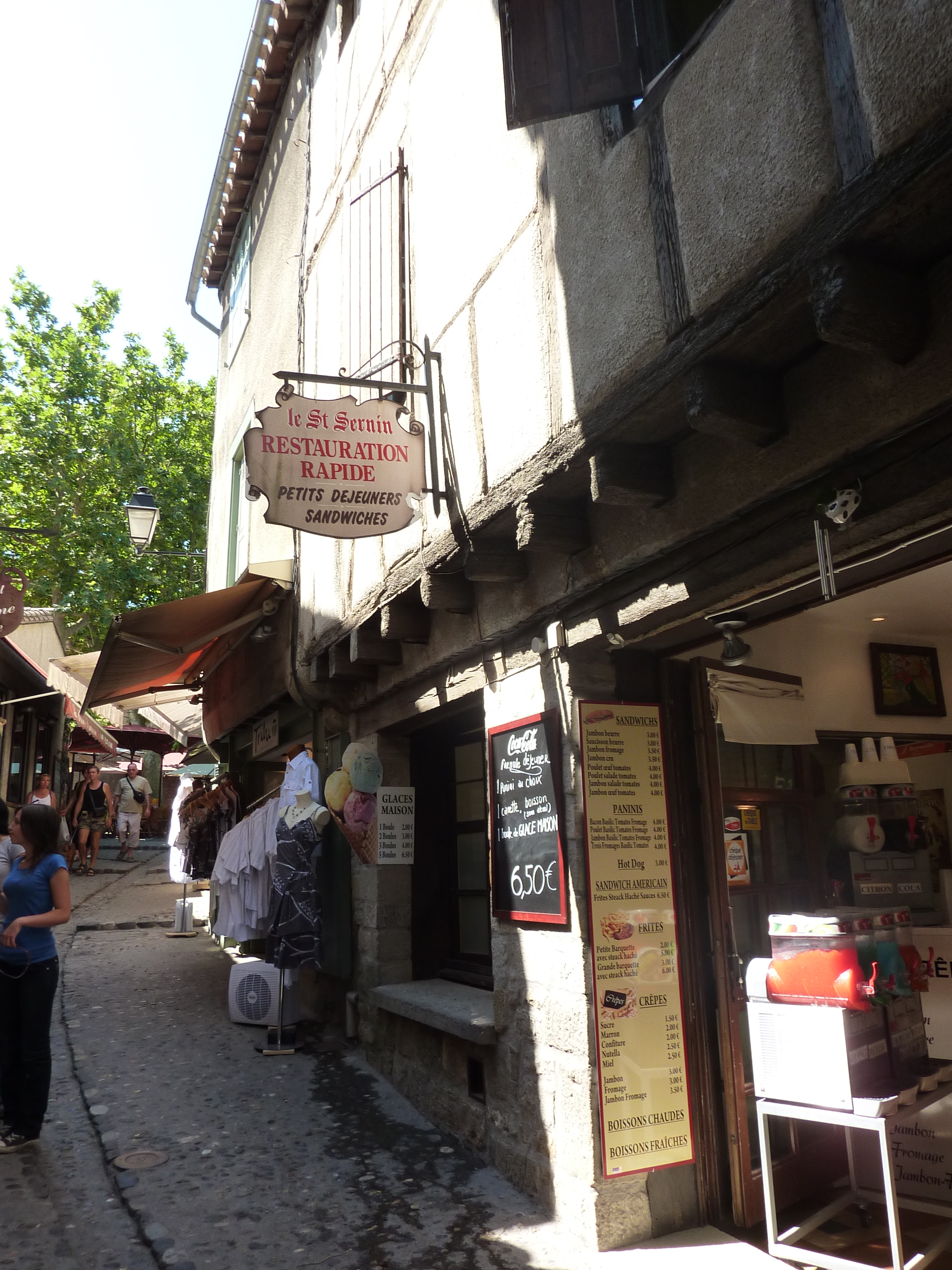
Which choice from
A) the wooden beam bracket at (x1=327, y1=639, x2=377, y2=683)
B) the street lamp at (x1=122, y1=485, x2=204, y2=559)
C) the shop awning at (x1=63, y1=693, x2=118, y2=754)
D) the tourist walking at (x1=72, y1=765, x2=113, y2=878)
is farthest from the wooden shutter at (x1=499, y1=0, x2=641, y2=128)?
the tourist walking at (x1=72, y1=765, x2=113, y2=878)

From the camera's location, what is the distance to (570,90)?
3.26m

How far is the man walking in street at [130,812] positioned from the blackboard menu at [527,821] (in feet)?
54.7

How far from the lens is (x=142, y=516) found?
448 inches

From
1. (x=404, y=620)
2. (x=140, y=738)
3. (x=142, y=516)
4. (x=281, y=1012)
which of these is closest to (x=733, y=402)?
(x=404, y=620)

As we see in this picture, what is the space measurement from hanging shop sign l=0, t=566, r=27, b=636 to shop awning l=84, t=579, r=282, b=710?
3.45 feet

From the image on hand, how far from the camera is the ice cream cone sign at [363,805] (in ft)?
20.0

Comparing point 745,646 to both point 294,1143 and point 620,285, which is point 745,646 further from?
point 294,1143

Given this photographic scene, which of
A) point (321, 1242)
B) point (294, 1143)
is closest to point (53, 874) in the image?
point (294, 1143)

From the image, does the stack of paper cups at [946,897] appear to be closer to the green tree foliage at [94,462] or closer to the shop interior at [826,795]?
the shop interior at [826,795]

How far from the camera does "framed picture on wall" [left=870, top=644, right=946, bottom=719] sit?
5273mm

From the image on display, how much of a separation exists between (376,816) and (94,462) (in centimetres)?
2007

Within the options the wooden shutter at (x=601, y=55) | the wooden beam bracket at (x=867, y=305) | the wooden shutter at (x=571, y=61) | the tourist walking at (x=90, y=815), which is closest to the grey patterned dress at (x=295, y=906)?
the wooden shutter at (x=571, y=61)

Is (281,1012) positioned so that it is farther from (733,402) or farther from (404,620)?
(733,402)

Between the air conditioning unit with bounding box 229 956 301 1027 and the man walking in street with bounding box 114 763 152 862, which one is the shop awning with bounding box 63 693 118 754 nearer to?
the man walking in street with bounding box 114 763 152 862
